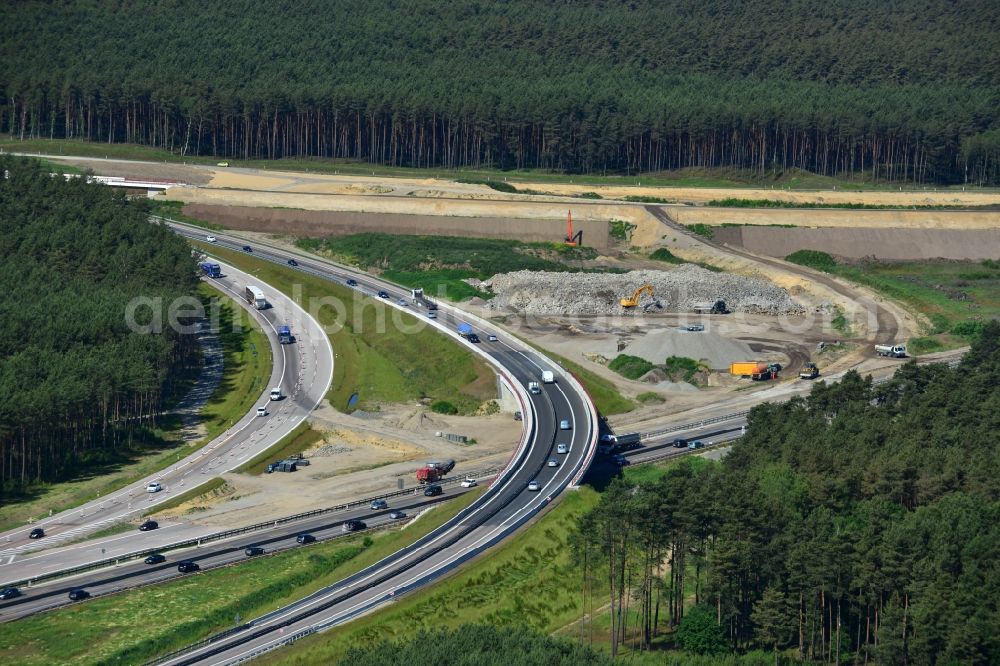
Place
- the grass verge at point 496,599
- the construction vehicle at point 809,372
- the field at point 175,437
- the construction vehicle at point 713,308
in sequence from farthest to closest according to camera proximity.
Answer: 1. the construction vehicle at point 713,308
2. the construction vehicle at point 809,372
3. the field at point 175,437
4. the grass verge at point 496,599

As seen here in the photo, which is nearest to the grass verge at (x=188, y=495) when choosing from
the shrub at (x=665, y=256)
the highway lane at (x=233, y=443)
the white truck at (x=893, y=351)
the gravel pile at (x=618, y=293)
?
the highway lane at (x=233, y=443)

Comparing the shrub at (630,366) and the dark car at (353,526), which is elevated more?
the shrub at (630,366)

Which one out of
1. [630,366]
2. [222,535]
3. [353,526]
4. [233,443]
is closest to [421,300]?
[630,366]

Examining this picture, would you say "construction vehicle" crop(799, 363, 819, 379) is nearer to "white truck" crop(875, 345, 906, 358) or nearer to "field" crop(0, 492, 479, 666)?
"white truck" crop(875, 345, 906, 358)

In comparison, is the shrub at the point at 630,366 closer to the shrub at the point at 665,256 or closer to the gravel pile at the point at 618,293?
the gravel pile at the point at 618,293

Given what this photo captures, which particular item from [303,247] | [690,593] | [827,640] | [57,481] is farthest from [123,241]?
[827,640]

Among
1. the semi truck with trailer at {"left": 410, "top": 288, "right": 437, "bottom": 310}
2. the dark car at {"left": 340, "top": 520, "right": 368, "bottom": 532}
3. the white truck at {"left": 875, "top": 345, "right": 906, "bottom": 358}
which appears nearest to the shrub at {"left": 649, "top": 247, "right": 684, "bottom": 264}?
the semi truck with trailer at {"left": 410, "top": 288, "right": 437, "bottom": 310}
